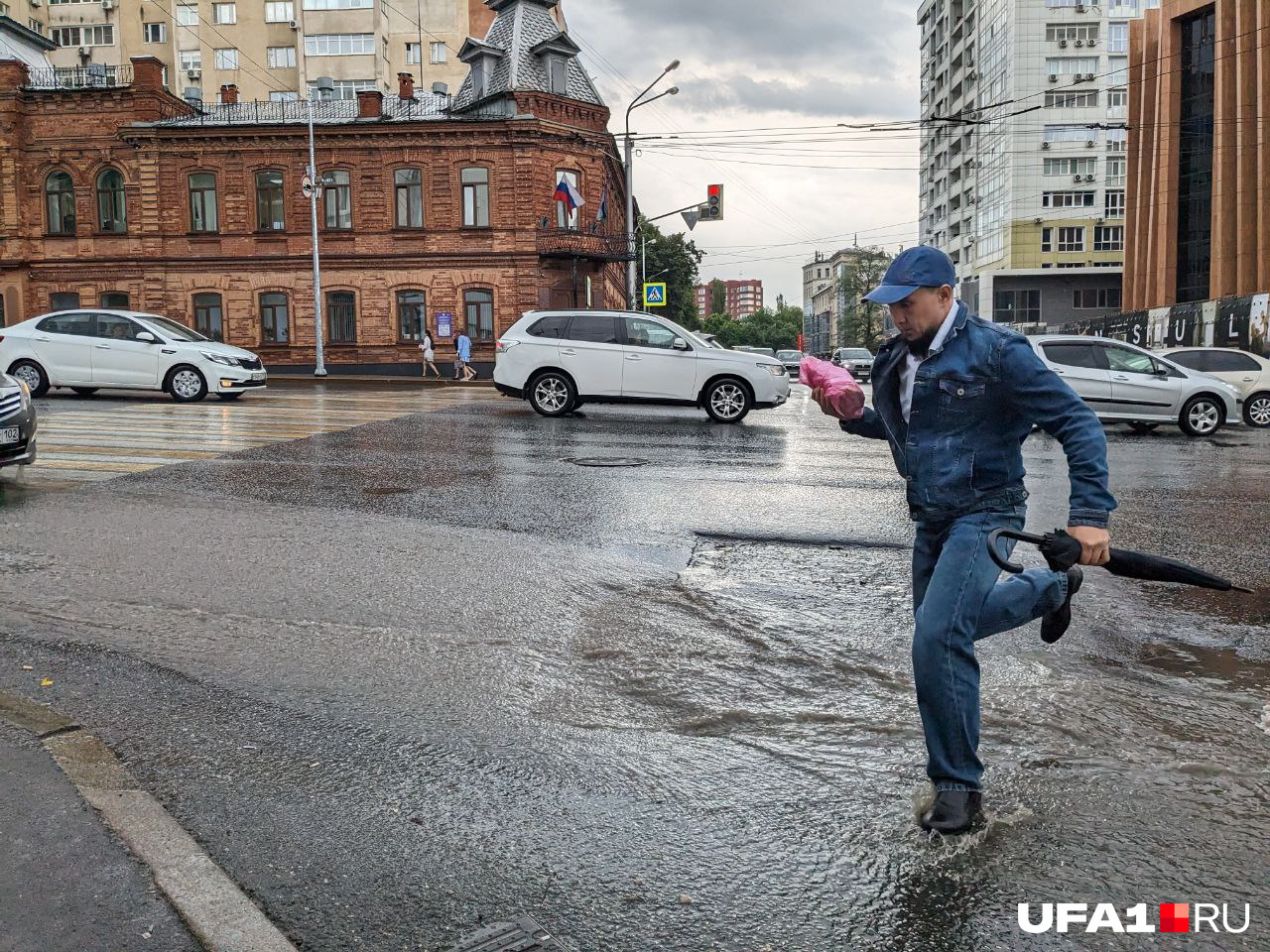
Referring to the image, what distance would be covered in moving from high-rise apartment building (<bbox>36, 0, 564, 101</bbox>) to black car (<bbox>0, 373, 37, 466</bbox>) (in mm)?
57192

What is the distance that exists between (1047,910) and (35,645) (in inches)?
192

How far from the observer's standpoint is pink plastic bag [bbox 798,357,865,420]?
12.5 feet

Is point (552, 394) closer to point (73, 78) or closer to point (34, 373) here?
point (34, 373)

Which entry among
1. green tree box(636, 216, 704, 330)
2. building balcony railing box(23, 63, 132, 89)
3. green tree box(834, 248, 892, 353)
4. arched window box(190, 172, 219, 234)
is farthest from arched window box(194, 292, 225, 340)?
green tree box(834, 248, 892, 353)

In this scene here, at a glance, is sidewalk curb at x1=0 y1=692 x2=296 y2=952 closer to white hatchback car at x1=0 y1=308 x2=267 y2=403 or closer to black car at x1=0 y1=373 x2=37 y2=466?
black car at x1=0 y1=373 x2=37 y2=466

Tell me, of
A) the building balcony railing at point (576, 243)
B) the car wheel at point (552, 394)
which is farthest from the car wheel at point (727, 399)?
the building balcony railing at point (576, 243)

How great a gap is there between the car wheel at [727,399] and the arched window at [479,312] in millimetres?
25493

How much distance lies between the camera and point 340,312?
140 feet

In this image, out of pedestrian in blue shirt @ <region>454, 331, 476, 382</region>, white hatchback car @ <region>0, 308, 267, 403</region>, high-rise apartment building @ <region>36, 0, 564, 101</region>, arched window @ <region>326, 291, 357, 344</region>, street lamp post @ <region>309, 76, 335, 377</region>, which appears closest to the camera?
white hatchback car @ <region>0, 308, 267, 403</region>

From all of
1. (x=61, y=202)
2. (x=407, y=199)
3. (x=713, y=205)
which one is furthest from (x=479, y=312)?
(x=61, y=202)

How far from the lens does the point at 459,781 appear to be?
3818 mm

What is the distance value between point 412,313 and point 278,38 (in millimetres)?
34704

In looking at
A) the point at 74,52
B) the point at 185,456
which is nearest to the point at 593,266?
the point at 185,456

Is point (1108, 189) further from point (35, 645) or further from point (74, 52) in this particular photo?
point (35, 645)
